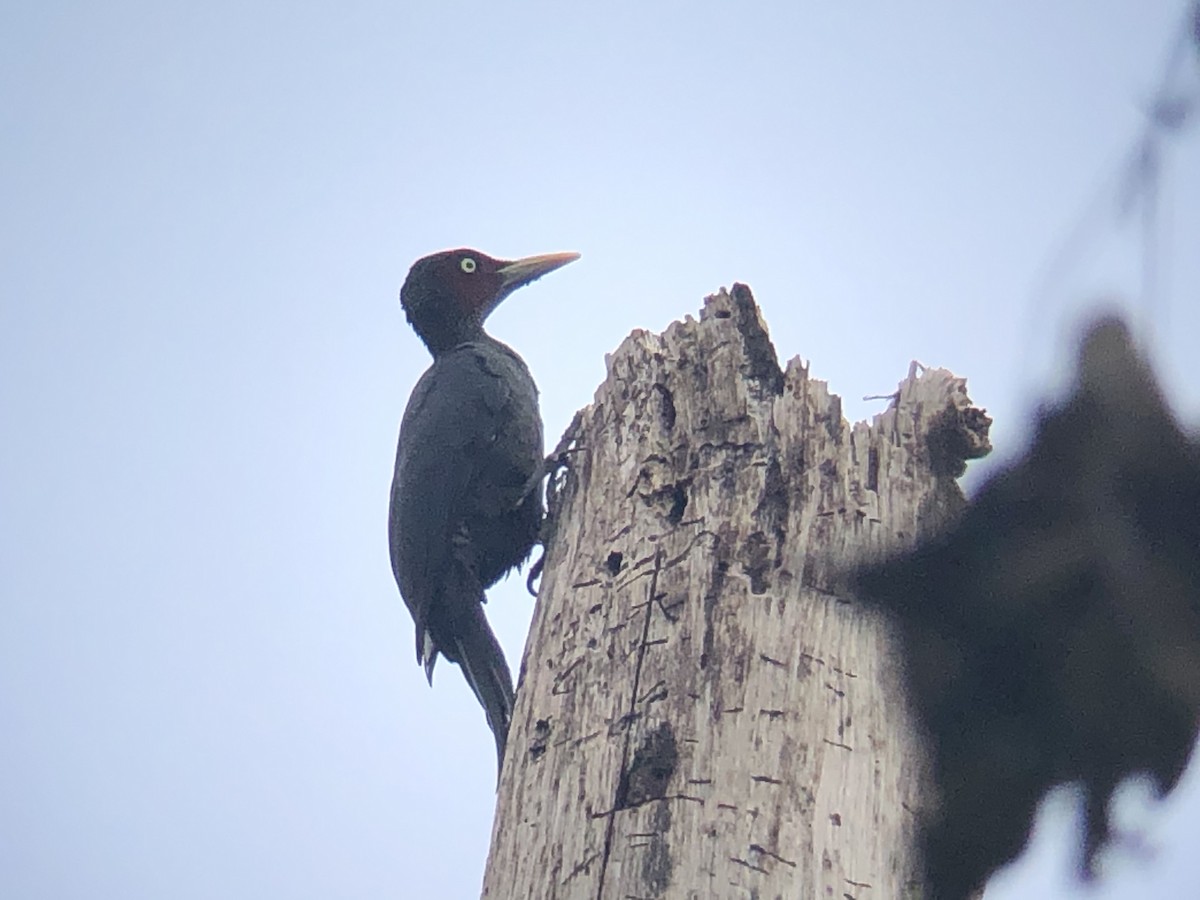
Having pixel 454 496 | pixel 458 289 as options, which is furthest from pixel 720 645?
pixel 458 289

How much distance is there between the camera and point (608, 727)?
2279 mm

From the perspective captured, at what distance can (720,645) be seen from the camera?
2271 mm

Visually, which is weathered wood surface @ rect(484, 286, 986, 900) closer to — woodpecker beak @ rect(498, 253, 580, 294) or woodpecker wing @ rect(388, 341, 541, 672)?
woodpecker wing @ rect(388, 341, 541, 672)

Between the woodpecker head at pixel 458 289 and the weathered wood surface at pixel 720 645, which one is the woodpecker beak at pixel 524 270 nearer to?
the woodpecker head at pixel 458 289

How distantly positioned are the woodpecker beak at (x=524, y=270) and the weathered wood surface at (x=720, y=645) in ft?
9.22

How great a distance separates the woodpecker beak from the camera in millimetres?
5625

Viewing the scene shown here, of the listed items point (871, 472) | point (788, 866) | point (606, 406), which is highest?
point (606, 406)

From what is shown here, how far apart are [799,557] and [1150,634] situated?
1.49m

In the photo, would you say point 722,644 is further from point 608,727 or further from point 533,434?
point 533,434

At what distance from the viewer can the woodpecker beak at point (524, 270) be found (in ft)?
18.5

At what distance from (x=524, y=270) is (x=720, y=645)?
→ 3624mm

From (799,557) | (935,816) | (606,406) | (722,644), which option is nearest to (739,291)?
(606,406)

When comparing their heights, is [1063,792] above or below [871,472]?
below

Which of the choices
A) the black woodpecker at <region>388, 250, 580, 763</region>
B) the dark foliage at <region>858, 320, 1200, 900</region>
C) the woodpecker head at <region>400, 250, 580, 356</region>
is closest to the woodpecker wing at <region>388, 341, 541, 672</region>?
the black woodpecker at <region>388, 250, 580, 763</region>
